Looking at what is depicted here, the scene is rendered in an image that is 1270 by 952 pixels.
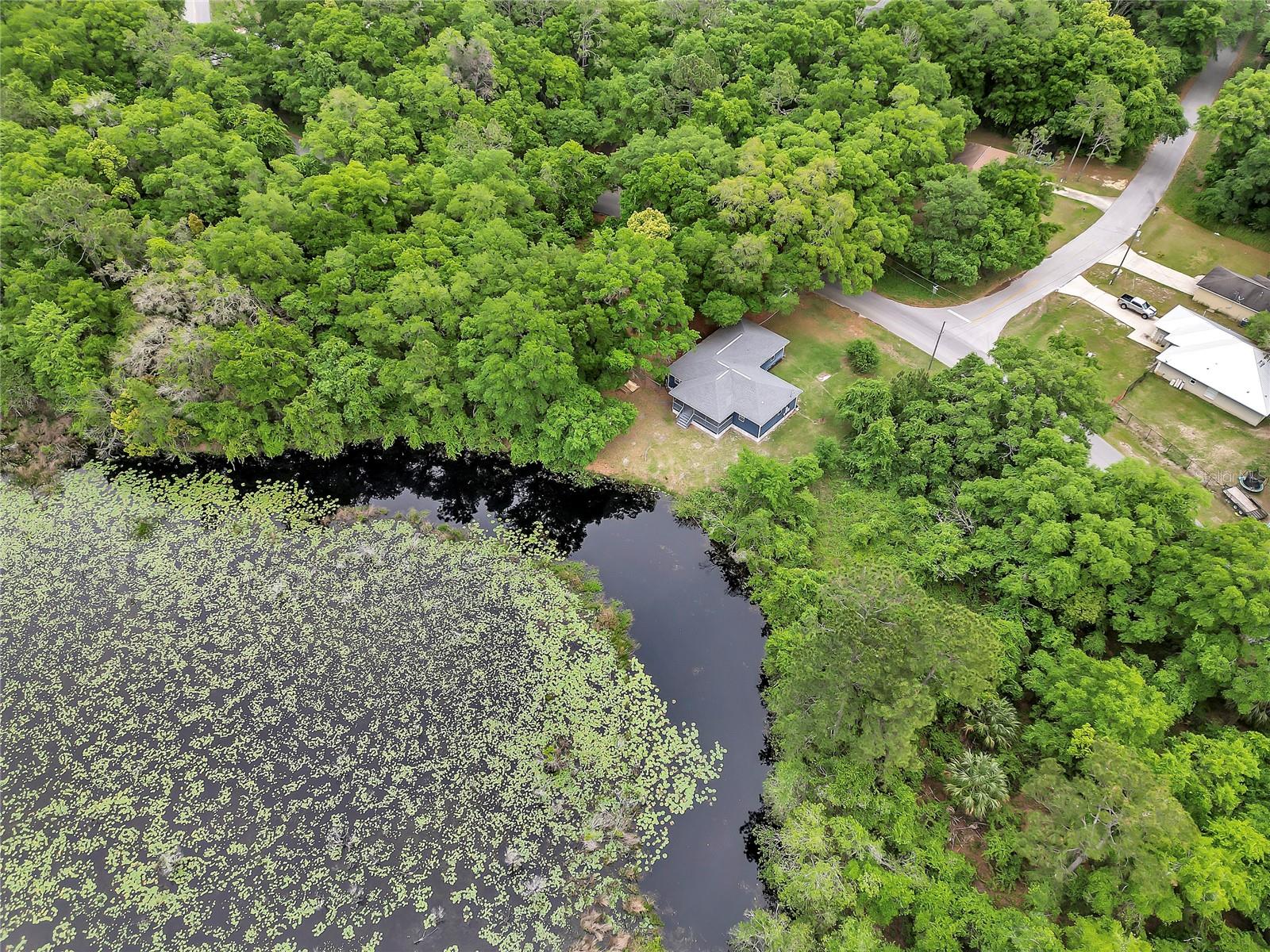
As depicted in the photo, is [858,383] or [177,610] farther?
[858,383]

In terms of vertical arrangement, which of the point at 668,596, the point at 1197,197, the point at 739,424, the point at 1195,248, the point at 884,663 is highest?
the point at 1197,197

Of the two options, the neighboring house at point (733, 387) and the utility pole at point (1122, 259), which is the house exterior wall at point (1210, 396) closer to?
the utility pole at point (1122, 259)

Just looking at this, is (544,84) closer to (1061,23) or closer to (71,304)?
(71,304)

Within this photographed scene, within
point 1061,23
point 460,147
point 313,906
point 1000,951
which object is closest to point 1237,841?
point 1000,951

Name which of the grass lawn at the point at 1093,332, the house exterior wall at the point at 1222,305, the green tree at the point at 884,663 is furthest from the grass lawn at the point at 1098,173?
the green tree at the point at 884,663

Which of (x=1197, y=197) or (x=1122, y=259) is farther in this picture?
(x=1197, y=197)

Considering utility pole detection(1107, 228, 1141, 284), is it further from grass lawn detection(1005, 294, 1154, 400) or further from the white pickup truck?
grass lawn detection(1005, 294, 1154, 400)

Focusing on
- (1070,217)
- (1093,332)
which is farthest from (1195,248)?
(1093,332)

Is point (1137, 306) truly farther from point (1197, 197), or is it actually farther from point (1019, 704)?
point (1019, 704)
